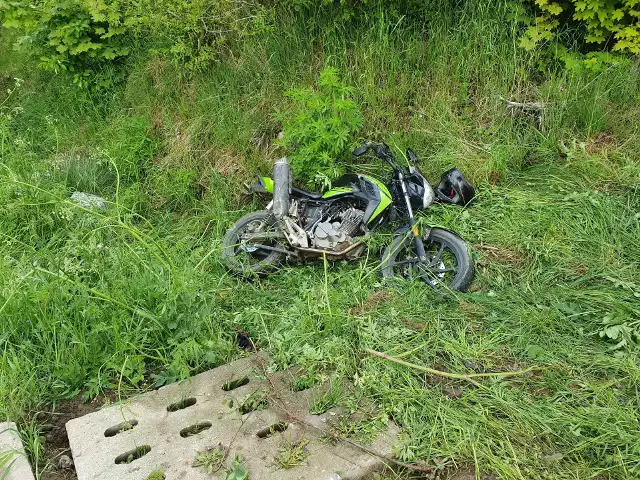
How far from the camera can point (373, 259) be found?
177 inches

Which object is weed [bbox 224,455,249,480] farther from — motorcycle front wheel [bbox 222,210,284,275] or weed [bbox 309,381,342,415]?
motorcycle front wheel [bbox 222,210,284,275]

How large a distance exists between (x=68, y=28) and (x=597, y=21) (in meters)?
5.56

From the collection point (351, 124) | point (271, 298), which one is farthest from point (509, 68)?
point (271, 298)

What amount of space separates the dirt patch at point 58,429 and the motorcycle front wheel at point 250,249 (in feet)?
4.75

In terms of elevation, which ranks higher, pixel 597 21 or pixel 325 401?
pixel 597 21

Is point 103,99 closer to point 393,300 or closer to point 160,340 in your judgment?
point 160,340

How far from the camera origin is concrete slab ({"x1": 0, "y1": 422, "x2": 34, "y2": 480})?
2.88 metres

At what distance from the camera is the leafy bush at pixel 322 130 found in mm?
4730

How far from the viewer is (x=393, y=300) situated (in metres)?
3.94

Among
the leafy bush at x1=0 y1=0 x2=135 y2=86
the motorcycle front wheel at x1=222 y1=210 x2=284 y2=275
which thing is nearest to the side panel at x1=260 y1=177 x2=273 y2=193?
the motorcycle front wheel at x1=222 y1=210 x2=284 y2=275

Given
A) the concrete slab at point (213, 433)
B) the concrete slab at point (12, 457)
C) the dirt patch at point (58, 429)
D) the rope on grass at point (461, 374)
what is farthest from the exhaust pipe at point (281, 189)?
the concrete slab at point (12, 457)

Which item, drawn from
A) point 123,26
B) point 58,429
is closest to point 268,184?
point 58,429

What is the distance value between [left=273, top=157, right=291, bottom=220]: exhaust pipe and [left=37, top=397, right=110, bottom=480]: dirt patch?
1.86 m

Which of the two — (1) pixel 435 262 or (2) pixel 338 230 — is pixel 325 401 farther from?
(2) pixel 338 230
